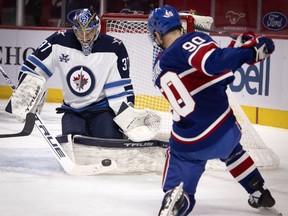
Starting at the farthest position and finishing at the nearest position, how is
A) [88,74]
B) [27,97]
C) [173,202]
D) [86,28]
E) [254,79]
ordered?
[254,79] < [88,74] < [86,28] < [27,97] < [173,202]

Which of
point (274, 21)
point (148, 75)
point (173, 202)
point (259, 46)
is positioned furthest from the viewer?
point (274, 21)

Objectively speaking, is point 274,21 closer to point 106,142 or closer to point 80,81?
point 80,81

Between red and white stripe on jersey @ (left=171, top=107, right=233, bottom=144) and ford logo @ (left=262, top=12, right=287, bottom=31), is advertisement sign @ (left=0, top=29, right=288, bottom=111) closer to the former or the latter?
ford logo @ (left=262, top=12, right=287, bottom=31)

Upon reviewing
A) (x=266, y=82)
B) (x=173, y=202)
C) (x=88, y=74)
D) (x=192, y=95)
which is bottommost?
(x=266, y=82)

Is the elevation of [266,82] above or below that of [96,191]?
above

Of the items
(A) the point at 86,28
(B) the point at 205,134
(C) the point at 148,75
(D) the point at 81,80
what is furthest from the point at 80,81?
(B) the point at 205,134

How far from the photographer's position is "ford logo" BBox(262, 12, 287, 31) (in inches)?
392

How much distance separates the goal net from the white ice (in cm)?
12

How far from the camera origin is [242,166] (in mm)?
3746

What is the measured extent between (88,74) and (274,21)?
17.5 ft

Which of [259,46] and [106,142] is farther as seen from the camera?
[106,142]

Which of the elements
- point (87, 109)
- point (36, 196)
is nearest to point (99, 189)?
point (36, 196)

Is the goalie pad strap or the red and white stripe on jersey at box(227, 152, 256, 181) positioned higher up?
the red and white stripe on jersey at box(227, 152, 256, 181)

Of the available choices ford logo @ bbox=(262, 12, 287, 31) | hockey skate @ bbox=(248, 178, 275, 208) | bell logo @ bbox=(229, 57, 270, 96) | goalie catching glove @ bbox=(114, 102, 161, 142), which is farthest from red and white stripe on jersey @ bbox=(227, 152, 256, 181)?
ford logo @ bbox=(262, 12, 287, 31)
